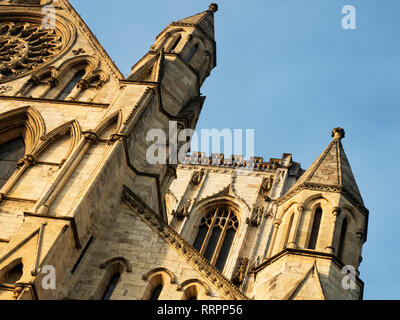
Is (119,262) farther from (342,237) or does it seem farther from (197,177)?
(197,177)

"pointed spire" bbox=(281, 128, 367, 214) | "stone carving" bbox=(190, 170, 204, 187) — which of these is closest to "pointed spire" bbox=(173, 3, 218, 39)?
"pointed spire" bbox=(281, 128, 367, 214)

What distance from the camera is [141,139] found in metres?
15.0

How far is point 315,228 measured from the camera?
13109 millimetres

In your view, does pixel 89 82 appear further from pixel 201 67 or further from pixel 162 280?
pixel 162 280

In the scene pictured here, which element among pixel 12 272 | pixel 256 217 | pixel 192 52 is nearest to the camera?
pixel 12 272

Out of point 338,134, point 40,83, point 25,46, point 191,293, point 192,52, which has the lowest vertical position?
point 191,293

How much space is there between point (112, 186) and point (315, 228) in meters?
4.09

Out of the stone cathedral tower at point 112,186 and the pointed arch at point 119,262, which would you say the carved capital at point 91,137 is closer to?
the stone cathedral tower at point 112,186

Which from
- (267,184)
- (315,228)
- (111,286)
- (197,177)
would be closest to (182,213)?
(197,177)

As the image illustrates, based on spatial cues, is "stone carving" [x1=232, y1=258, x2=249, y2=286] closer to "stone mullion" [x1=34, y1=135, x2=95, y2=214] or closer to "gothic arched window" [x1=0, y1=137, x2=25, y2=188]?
"gothic arched window" [x1=0, y1=137, x2=25, y2=188]

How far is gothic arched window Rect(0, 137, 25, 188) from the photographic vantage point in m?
14.8

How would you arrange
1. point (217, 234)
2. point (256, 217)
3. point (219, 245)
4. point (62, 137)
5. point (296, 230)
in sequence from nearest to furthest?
point (296, 230) → point (62, 137) → point (219, 245) → point (217, 234) → point (256, 217)

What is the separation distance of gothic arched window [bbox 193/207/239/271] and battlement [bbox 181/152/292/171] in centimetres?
381
